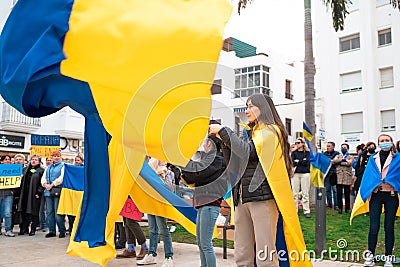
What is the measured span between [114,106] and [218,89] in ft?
2.38

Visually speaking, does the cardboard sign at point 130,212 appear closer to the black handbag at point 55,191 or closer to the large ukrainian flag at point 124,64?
the large ukrainian flag at point 124,64

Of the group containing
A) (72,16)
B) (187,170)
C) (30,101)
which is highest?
(72,16)

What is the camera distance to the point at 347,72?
2600 cm

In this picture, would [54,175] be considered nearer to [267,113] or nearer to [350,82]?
[267,113]

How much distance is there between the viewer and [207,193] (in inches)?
187

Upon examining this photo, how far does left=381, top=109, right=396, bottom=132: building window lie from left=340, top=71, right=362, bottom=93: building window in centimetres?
211

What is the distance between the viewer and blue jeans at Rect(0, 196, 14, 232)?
9.09 m

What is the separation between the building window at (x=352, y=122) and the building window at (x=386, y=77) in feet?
6.91

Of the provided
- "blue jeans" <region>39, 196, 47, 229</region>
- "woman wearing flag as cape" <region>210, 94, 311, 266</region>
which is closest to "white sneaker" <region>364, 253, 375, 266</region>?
"woman wearing flag as cape" <region>210, 94, 311, 266</region>

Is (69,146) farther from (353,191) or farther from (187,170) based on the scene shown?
(187,170)

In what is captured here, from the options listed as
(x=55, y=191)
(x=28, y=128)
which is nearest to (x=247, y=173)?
(x=55, y=191)

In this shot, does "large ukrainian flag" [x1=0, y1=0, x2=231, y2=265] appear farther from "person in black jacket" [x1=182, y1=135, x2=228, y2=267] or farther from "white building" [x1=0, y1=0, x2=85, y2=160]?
"white building" [x1=0, y1=0, x2=85, y2=160]

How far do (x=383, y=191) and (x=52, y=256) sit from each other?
504cm

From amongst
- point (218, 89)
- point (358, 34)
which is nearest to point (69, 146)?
point (358, 34)
